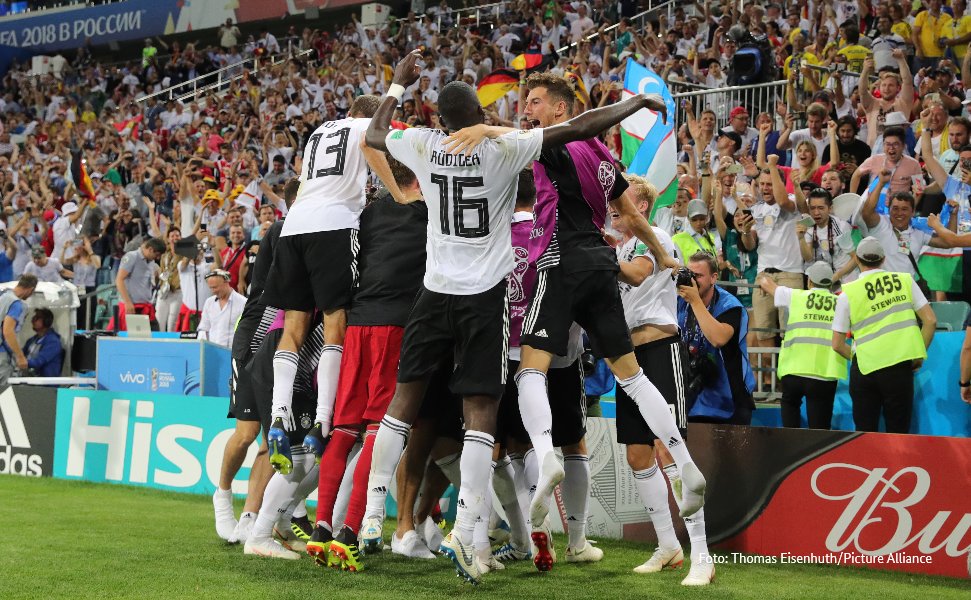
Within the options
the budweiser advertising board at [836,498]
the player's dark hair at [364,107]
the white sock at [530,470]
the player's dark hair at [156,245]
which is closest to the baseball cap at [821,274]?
the budweiser advertising board at [836,498]

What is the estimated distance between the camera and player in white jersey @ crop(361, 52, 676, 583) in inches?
207

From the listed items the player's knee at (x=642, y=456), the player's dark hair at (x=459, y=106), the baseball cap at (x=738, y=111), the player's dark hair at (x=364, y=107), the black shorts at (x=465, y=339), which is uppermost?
the baseball cap at (x=738, y=111)

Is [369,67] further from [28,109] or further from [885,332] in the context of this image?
[885,332]

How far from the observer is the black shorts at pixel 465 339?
5289mm

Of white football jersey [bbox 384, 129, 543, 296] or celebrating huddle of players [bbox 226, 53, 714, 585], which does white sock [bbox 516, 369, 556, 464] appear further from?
white football jersey [bbox 384, 129, 543, 296]

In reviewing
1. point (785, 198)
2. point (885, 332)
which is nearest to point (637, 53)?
point (785, 198)

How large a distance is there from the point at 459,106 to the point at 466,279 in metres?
0.84

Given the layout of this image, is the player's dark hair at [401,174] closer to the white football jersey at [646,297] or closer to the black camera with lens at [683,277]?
the white football jersey at [646,297]

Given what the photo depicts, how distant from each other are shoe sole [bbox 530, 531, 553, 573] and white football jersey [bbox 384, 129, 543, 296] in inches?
59.3

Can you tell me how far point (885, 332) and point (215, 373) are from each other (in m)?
6.72

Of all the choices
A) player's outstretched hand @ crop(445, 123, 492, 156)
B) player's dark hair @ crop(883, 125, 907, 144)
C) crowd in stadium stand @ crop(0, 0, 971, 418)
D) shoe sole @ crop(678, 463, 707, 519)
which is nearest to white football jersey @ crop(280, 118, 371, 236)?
player's outstretched hand @ crop(445, 123, 492, 156)

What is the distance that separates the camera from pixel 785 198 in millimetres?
10461

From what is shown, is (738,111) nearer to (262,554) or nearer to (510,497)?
(510,497)

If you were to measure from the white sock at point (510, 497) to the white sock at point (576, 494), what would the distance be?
0.28 metres
